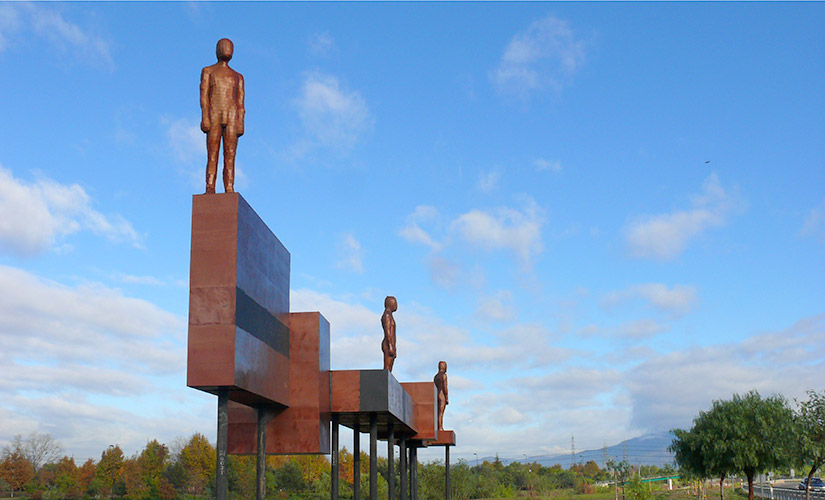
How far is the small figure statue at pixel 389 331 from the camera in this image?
2302 centimetres

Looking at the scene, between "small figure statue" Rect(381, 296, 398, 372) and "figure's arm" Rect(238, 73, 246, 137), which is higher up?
"figure's arm" Rect(238, 73, 246, 137)

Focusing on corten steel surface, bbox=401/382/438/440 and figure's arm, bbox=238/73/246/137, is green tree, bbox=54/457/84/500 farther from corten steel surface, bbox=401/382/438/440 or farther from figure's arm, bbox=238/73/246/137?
figure's arm, bbox=238/73/246/137

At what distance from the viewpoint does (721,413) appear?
39.7 meters

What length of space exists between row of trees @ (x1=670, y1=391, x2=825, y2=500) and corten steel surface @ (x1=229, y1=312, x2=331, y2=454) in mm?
27933

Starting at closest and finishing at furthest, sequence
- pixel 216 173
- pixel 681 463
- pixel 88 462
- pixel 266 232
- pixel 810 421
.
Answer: pixel 216 173, pixel 266 232, pixel 810 421, pixel 681 463, pixel 88 462

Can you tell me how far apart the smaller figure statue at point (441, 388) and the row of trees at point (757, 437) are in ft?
50.7

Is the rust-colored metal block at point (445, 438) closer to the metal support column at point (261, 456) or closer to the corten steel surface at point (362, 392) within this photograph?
the corten steel surface at point (362, 392)

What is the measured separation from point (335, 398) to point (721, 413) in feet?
91.5

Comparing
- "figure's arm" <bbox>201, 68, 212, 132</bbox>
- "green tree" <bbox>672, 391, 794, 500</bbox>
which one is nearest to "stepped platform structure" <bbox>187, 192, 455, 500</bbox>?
"figure's arm" <bbox>201, 68, 212, 132</bbox>

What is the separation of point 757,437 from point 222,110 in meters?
33.8

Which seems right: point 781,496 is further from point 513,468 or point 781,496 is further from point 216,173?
point 216,173

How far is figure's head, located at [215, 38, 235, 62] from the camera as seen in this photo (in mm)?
13898

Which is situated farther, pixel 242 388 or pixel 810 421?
pixel 810 421

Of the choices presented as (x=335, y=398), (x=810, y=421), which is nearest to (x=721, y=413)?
(x=810, y=421)
